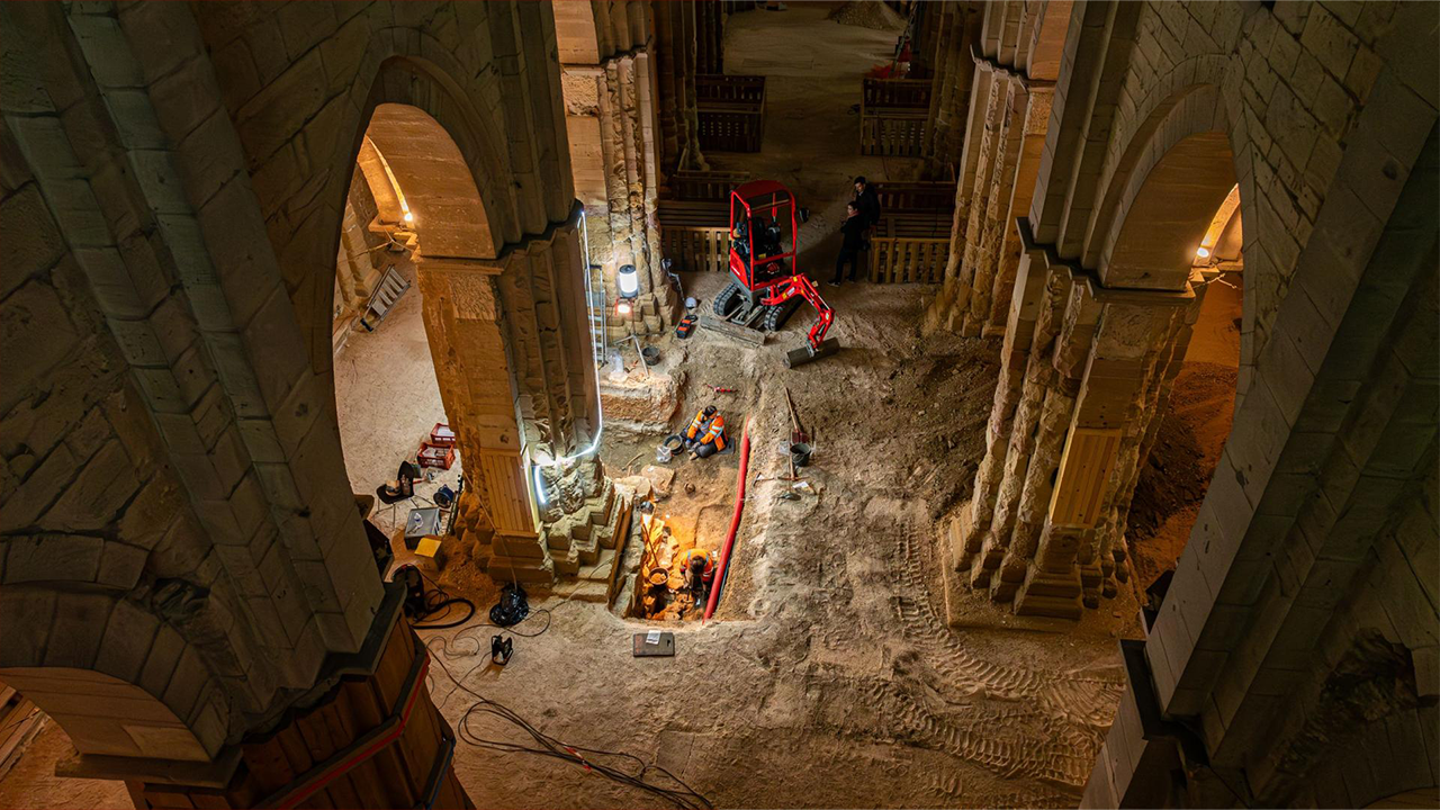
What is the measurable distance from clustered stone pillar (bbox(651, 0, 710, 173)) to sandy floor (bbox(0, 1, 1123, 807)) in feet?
21.6

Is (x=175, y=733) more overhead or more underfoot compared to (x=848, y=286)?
more overhead

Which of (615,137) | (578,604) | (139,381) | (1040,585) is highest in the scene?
(139,381)

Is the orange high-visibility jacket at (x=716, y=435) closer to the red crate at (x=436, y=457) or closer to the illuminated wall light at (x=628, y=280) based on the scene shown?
the illuminated wall light at (x=628, y=280)

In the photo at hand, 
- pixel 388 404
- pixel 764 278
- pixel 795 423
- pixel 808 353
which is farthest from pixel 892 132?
pixel 388 404

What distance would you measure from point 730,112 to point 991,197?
7.85 m

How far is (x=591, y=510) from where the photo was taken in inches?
325

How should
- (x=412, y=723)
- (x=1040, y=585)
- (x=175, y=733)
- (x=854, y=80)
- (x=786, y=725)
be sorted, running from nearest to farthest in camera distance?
(x=175, y=733) < (x=412, y=723) < (x=786, y=725) < (x=1040, y=585) < (x=854, y=80)

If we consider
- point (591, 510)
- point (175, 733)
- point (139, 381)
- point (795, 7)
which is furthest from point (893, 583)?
point (795, 7)

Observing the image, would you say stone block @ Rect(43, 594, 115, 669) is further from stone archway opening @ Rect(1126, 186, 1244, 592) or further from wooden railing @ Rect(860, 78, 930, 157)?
wooden railing @ Rect(860, 78, 930, 157)

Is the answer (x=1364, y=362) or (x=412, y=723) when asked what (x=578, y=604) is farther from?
(x=1364, y=362)

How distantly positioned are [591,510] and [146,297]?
18.7 ft

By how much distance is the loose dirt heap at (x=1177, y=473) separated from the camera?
934cm

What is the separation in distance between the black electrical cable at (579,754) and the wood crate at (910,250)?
8.79m

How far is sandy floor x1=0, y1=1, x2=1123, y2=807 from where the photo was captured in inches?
254
